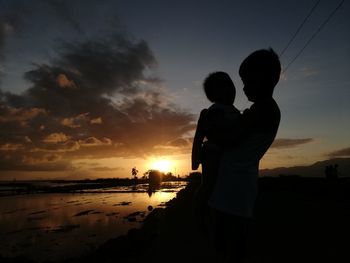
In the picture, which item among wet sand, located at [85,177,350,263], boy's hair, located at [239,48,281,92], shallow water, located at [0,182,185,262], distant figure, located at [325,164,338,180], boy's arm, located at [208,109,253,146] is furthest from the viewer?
distant figure, located at [325,164,338,180]

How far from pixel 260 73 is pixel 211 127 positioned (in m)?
0.58

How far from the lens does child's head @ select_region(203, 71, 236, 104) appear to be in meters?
2.69

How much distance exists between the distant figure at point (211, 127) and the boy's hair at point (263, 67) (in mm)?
232

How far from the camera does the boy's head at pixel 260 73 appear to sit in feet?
8.14

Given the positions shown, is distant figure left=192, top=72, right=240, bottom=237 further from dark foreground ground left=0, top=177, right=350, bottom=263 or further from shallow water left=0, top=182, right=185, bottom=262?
shallow water left=0, top=182, right=185, bottom=262

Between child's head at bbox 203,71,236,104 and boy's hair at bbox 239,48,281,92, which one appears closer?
boy's hair at bbox 239,48,281,92

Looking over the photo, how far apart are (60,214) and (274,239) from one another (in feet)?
110

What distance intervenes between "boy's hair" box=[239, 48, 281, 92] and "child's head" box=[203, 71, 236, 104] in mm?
201

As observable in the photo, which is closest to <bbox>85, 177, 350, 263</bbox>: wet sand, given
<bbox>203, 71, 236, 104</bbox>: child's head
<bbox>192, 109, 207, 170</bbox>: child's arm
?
<bbox>192, 109, 207, 170</bbox>: child's arm

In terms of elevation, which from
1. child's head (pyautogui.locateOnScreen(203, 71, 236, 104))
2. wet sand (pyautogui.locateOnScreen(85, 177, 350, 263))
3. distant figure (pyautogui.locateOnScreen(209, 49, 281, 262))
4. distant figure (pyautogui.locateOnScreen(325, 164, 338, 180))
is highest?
distant figure (pyautogui.locateOnScreen(325, 164, 338, 180))

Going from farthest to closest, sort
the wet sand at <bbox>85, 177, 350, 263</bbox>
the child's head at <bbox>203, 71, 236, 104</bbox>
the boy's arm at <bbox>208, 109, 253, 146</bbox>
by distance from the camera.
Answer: the wet sand at <bbox>85, 177, 350, 263</bbox>, the child's head at <bbox>203, 71, 236, 104</bbox>, the boy's arm at <bbox>208, 109, 253, 146</bbox>

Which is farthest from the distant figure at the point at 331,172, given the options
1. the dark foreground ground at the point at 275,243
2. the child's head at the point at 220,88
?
the child's head at the point at 220,88

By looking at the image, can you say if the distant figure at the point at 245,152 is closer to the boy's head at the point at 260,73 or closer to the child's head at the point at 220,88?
the boy's head at the point at 260,73

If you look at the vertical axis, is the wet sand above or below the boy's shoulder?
below
